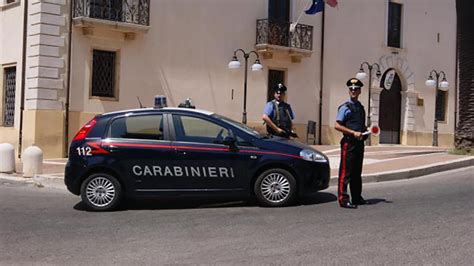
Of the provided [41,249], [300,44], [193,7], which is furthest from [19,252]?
[300,44]

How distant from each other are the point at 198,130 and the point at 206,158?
0.48m

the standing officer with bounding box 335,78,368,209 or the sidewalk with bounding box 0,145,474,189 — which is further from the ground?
the standing officer with bounding box 335,78,368,209

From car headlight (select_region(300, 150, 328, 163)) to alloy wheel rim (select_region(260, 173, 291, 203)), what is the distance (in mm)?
436

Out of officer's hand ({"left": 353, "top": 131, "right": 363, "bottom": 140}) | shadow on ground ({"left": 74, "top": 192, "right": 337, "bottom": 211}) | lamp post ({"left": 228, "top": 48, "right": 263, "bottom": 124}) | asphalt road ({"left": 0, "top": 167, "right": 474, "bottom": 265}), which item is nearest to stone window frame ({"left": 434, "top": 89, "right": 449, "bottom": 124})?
lamp post ({"left": 228, "top": 48, "right": 263, "bottom": 124})

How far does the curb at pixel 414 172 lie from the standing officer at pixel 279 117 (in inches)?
77.7

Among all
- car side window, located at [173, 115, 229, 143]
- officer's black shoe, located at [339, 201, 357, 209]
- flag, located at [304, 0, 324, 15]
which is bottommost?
officer's black shoe, located at [339, 201, 357, 209]

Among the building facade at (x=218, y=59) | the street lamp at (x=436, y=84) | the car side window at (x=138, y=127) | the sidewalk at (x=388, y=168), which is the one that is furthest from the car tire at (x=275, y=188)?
the street lamp at (x=436, y=84)

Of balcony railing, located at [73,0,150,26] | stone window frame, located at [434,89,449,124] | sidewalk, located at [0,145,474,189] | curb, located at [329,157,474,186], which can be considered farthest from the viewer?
stone window frame, located at [434,89,449,124]

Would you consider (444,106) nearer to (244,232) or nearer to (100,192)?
(100,192)

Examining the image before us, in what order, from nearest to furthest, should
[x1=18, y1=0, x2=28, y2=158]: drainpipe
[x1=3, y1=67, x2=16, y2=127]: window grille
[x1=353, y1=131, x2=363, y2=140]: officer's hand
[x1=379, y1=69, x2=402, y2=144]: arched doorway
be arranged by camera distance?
[x1=353, y1=131, x2=363, y2=140]: officer's hand → [x1=18, y1=0, x2=28, y2=158]: drainpipe → [x1=3, y1=67, x2=16, y2=127]: window grille → [x1=379, y1=69, x2=402, y2=144]: arched doorway

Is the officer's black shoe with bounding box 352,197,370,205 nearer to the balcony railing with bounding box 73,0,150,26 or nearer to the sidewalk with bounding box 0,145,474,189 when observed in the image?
the sidewalk with bounding box 0,145,474,189

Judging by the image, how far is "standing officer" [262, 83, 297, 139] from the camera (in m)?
10.8

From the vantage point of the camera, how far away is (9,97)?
67.9ft

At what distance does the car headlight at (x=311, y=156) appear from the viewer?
9.75 m
